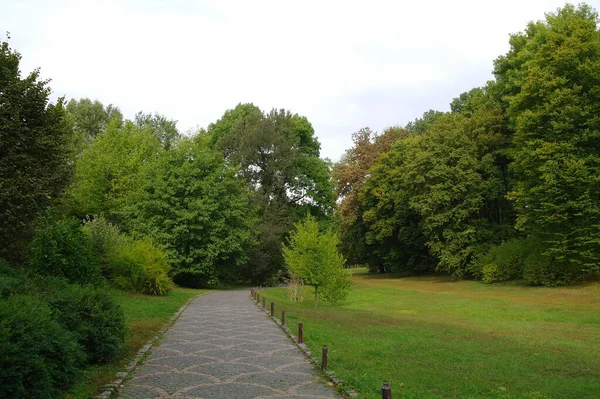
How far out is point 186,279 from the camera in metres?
39.8

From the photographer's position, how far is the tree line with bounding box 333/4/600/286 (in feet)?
102

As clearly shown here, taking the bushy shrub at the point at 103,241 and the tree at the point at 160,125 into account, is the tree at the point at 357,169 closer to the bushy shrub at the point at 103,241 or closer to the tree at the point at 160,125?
the tree at the point at 160,125

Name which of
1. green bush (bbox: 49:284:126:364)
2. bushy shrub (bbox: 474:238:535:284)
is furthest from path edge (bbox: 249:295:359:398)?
bushy shrub (bbox: 474:238:535:284)

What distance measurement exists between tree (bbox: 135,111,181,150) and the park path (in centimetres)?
5186

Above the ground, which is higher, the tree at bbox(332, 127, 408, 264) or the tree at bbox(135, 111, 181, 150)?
the tree at bbox(135, 111, 181, 150)

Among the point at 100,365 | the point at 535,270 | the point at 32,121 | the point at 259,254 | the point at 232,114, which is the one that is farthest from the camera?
the point at 232,114

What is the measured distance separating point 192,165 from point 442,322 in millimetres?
26683

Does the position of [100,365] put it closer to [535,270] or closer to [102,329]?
[102,329]

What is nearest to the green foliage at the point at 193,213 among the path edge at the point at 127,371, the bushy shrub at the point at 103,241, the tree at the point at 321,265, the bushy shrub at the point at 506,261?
the bushy shrub at the point at 103,241

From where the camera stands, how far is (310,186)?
51312mm

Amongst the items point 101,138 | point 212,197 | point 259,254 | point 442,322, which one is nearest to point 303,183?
point 259,254

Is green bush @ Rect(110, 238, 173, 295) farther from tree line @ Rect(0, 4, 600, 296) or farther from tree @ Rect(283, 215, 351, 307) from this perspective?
tree @ Rect(283, 215, 351, 307)

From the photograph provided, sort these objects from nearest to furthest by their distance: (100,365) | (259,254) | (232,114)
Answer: (100,365)
(259,254)
(232,114)

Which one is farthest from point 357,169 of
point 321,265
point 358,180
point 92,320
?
point 92,320
